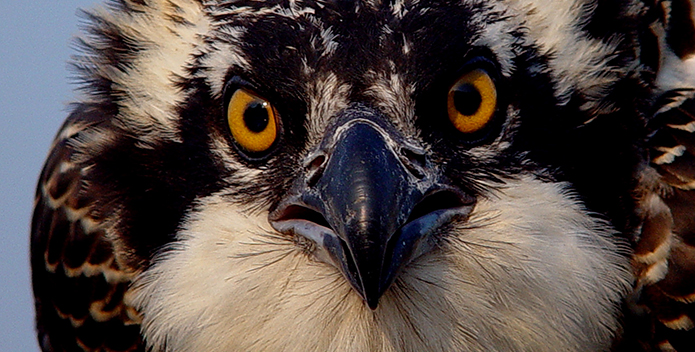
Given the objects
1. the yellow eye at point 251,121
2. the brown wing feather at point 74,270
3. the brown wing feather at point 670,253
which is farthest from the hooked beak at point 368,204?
the brown wing feather at point 74,270

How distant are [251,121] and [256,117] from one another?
3 cm

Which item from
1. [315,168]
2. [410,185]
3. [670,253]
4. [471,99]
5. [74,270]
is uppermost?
[471,99]

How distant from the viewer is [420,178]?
399 cm

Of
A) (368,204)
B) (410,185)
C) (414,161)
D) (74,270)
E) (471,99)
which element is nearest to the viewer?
(368,204)

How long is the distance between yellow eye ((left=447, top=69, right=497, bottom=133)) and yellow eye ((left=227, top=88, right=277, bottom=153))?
803mm

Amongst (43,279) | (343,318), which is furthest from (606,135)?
(43,279)

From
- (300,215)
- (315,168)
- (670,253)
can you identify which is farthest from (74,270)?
(670,253)

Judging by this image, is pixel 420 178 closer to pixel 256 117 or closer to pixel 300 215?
pixel 300 215

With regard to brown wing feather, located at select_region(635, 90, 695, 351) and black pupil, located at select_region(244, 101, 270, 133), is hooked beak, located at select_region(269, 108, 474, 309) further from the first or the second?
brown wing feather, located at select_region(635, 90, 695, 351)

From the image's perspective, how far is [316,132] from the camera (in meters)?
4.22

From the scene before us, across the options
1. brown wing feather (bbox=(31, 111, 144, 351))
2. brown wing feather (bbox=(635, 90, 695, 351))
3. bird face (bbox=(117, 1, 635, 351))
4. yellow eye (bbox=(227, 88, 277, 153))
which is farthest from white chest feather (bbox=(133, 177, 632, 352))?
brown wing feather (bbox=(31, 111, 144, 351))

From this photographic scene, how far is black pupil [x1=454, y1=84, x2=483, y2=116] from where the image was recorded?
423cm

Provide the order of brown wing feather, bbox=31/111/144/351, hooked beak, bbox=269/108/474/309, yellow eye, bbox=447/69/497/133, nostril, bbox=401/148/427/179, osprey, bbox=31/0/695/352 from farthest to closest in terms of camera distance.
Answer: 1. brown wing feather, bbox=31/111/144/351
2. yellow eye, bbox=447/69/497/133
3. osprey, bbox=31/0/695/352
4. nostril, bbox=401/148/427/179
5. hooked beak, bbox=269/108/474/309

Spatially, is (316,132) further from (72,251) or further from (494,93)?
(72,251)
